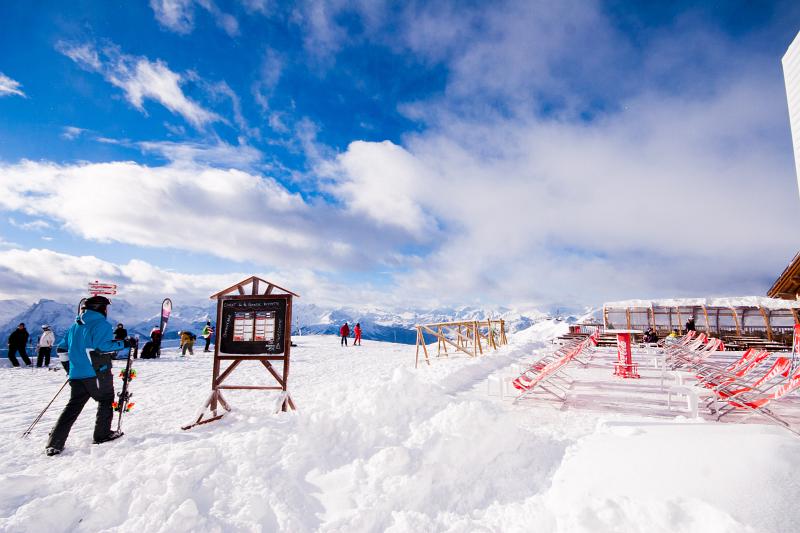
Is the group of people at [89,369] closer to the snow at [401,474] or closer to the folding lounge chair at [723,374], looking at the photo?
the snow at [401,474]

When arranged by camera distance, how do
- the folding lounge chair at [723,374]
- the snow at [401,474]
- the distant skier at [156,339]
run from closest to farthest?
the snow at [401,474] < the folding lounge chair at [723,374] < the distant skier at [156,339]

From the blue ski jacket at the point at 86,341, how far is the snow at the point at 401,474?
1.00 meters

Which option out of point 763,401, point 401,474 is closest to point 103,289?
point 401,474

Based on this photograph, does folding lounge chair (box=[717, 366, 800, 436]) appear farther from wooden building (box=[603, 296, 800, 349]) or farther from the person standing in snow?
wooden building (box=[603, 296, 800, 349])

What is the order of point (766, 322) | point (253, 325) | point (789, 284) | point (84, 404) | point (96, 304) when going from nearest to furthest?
point (84, 404), point (96, 304), point (253, 325), point (766, 322), point (789, 284)

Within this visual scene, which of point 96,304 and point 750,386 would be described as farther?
point 750,386

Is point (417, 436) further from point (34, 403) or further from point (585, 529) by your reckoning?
point (34, 403)

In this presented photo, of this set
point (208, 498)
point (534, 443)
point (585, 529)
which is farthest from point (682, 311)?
point (208, 498)

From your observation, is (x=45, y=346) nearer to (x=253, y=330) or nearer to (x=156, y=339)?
(x=156, y=339)

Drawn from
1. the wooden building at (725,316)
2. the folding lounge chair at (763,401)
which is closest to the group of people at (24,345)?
the folding lounge chair at (763,401)

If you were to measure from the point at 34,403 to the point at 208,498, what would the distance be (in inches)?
265

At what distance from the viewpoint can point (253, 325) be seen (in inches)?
242

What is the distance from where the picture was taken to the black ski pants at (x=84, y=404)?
14.4 feet

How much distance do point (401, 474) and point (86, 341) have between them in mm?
4406
